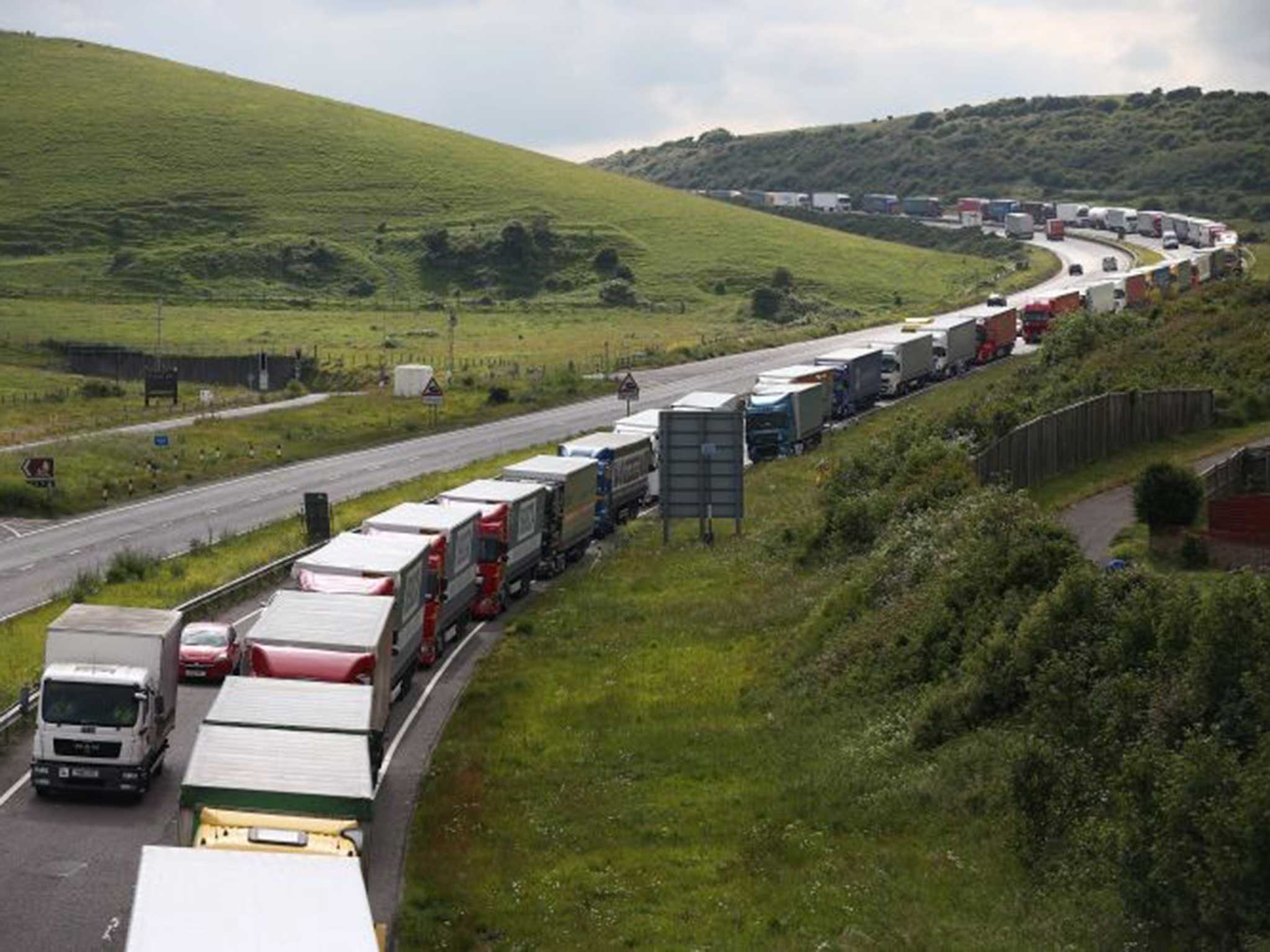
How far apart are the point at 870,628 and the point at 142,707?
48.6 ft

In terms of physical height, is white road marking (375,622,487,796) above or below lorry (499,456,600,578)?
below

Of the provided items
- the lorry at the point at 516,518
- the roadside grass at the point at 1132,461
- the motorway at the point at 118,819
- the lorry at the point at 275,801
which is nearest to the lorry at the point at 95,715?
the motorway at the point at 118,819

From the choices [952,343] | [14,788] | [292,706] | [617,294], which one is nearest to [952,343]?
[952,343]

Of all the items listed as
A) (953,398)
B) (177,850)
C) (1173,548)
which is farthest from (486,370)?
(177,850)

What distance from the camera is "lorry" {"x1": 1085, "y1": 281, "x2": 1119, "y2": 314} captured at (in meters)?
127

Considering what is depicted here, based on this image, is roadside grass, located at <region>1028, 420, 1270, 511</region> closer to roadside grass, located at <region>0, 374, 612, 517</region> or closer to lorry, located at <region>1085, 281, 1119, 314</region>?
roadside grass, located at <region>0, 374, 612, 517</region>

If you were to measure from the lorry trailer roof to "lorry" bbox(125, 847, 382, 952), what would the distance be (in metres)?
8.76

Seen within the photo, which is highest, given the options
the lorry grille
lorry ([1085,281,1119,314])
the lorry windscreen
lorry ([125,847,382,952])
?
lorry ([1085,281,1119,314])

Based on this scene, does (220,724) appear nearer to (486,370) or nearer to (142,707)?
(142,707)

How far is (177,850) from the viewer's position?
19453 millimetres

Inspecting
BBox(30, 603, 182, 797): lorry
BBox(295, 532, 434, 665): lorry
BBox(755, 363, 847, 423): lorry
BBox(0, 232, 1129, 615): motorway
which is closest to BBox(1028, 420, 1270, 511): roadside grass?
BBox(295, 532, 434, 665): lorry

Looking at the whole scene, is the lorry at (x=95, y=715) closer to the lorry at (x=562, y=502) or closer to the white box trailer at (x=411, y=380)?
the lorry at (x=562, y=502)

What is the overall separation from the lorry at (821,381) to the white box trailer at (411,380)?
26541 millimetres

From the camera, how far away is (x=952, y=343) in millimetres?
111312
